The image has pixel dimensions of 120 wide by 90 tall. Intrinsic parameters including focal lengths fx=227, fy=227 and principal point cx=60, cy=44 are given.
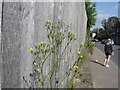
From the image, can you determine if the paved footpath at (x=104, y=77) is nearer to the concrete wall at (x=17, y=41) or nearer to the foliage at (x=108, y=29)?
the concrete wall at (x=17, y=41)

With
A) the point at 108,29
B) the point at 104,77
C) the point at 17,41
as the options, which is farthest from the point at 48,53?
the point at 108,29

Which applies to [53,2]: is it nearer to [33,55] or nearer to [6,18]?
[33,55]

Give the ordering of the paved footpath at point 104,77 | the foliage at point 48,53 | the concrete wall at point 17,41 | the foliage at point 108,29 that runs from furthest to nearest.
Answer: the foliage at point 108,29 → the paved footpath at point 104,77 → the foliage at point 48,53 → the concrete wall at point 17,41

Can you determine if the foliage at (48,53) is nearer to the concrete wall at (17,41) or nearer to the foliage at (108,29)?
the concrete wall at (17,41)

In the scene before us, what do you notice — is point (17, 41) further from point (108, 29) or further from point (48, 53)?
point (108, 29)

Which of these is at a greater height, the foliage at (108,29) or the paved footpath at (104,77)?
the foliage at (108,29)

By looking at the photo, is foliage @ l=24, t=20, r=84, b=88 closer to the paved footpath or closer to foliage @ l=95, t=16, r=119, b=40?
the paved footpath

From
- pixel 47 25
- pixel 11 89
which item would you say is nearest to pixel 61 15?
pixel 47 25

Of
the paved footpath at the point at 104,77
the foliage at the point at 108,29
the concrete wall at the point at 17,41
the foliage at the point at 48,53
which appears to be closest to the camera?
the concrete wall at the point at 17,41

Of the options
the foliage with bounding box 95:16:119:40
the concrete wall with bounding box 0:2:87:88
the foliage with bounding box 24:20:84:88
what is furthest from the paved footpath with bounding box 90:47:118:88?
the foliage with bounding box 95:16:119:40

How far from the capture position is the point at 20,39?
1.41m

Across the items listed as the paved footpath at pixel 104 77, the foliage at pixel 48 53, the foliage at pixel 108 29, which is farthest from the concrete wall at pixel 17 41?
the foliage at pixel 108 29

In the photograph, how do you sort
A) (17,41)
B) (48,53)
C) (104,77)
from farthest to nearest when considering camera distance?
(104,77) < (48,53) < (17,41)

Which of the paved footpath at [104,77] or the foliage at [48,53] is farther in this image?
the paved footpath at [104,77]
